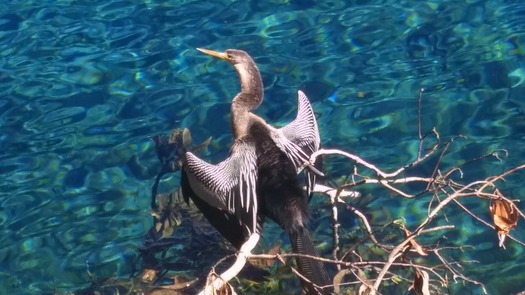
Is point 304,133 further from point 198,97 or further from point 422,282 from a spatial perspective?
point 422,282

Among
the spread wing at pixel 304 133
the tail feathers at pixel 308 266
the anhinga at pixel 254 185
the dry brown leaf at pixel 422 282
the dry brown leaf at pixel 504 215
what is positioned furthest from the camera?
the spread wing at pixel 304 133

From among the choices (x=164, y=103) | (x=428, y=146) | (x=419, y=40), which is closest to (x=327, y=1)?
(x=419, y=40)

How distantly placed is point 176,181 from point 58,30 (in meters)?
3.32

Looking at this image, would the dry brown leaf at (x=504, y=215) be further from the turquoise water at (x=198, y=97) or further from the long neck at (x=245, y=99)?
the long neck at (x=245, y=99)

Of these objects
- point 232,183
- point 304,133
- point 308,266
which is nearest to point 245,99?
point 304,133

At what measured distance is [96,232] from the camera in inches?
227

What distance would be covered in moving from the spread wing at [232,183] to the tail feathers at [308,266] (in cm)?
28

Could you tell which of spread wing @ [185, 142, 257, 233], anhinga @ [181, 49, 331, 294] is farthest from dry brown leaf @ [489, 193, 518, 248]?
spread wing @ [185, 142, 257, 233]

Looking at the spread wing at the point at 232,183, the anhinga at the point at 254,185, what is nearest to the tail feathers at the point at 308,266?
the anhinga at the point at 254,185

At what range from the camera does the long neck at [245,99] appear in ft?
17.1

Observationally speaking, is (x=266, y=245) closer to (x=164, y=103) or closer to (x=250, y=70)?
(x=250, y=70)

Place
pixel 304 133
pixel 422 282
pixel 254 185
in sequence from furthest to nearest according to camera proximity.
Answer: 1. pixel 304 133
2. pixel 254 185
3. pixel 422 282

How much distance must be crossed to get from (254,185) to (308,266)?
75 centimetres

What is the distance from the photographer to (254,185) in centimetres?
470
